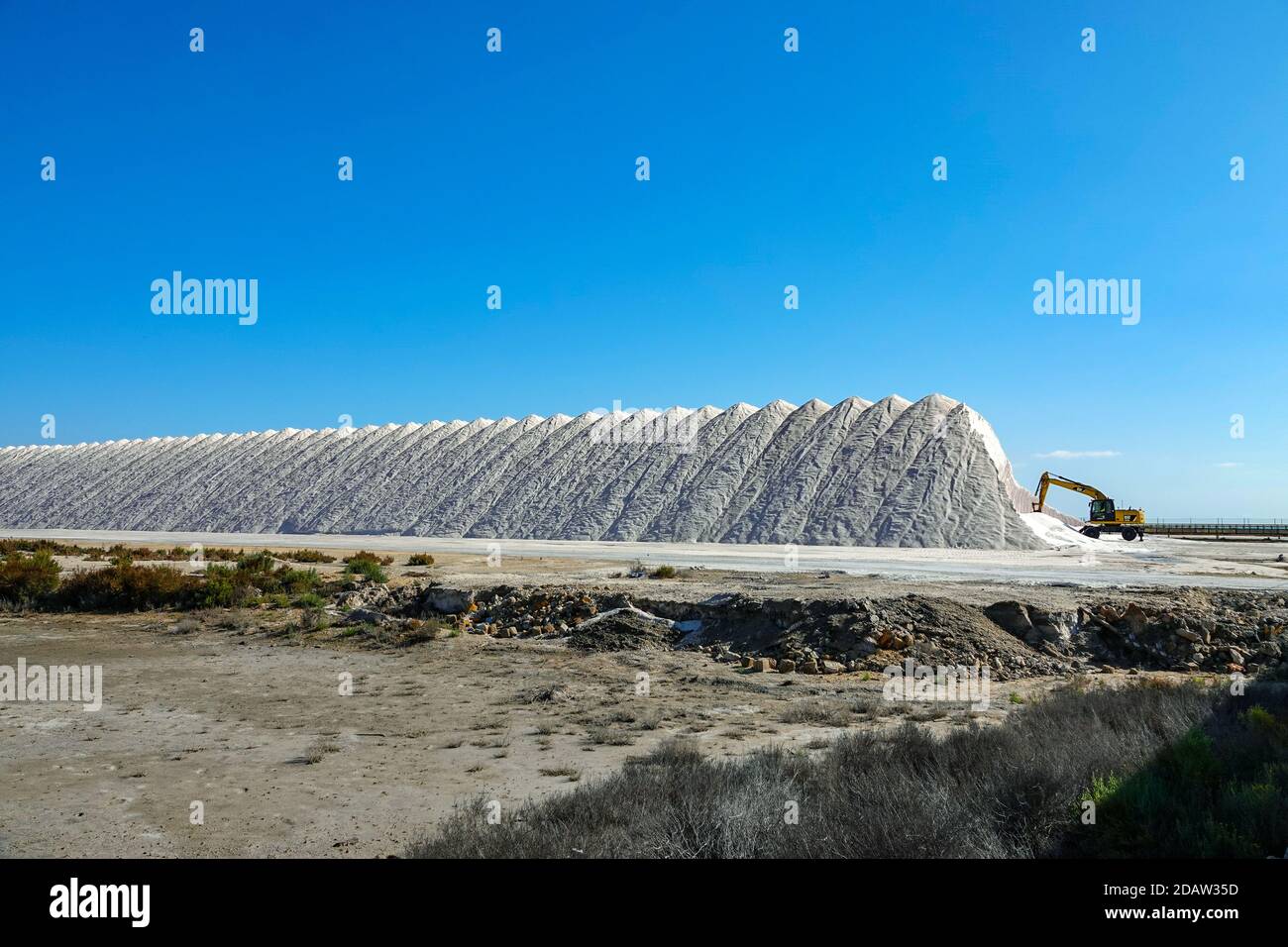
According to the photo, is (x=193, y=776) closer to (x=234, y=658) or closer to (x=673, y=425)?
(x=234, y=658)

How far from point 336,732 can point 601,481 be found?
5340 cm

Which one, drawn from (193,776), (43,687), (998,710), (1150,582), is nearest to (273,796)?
(193,776)

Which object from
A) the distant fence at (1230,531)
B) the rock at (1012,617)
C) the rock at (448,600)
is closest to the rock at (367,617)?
the rock at (448,600)

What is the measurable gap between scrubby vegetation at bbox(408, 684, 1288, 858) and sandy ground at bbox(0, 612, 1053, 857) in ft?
3.92

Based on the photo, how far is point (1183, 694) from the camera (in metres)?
8.56

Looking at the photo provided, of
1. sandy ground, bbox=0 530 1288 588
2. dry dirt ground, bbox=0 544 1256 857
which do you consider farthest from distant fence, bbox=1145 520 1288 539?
dry dirt ground, bbox=0 544 1256 857

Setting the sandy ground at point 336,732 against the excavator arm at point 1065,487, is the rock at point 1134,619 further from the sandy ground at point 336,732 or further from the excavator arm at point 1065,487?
the excavator arm at point 1065,487

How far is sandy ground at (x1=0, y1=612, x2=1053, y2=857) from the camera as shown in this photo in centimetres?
614

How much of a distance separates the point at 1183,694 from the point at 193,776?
10.1 meters

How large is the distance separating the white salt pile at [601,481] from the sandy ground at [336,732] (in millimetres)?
37687

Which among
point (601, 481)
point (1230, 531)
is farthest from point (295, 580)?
point (1230, 531)

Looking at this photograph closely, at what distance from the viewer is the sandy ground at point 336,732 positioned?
614 centimetres

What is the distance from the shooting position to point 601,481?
205 ft
